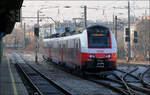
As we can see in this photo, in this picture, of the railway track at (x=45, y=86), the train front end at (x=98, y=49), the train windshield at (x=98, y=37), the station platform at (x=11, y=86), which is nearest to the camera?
Answer: the station platform at (x=11, y=86)

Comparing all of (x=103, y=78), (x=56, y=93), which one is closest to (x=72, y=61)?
(x=103, y=78)

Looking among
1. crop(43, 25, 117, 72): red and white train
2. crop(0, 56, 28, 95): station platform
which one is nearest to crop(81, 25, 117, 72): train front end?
crop(43, 25, 117, 72): red and white train

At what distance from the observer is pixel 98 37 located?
58.4ft

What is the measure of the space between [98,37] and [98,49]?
0.76m

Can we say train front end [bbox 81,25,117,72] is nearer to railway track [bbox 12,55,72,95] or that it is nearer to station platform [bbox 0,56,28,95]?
railway track [bbox 12,55,72,95]

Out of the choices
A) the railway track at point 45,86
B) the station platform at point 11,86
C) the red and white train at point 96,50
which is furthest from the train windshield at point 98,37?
the station platform at point 11,86

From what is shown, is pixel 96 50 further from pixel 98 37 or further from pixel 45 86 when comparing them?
pixel 45 86

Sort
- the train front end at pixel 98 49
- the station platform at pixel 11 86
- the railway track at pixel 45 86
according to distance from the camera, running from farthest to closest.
→ the train front end at pixel 98 49
the railway track at pixel 45 86
the station platform at pixel 11 86

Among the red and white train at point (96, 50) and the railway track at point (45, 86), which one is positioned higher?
the red and white train at point (96, 50)

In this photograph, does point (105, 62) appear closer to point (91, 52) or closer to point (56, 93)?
point (91, 52)

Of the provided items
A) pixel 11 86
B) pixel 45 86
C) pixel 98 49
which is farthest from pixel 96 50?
pixel 11 86

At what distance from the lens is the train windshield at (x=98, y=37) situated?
17.6 metres

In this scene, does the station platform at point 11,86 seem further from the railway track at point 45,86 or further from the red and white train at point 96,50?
the red and white train at point 96,50

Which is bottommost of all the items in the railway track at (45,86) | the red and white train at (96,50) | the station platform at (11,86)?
the railway track at (45,86)
